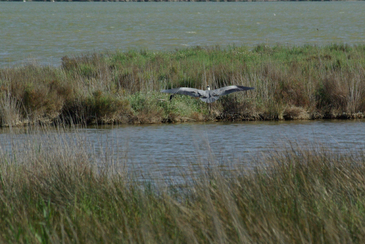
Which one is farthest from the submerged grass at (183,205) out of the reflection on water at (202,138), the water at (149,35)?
the water at (149,35)

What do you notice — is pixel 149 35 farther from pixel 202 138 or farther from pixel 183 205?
pixel 183 205

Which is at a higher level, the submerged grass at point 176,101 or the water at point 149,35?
the submerged grass at point 176,101

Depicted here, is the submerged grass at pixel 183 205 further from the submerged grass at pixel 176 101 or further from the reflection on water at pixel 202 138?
the submerged grass at pixel 176 101

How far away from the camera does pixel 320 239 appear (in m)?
4.09

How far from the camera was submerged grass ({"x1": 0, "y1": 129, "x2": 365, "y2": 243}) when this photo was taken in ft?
13.5

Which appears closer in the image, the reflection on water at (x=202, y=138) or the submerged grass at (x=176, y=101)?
the reflection on water at (x=202, y=138)

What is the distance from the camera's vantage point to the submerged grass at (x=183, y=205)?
411cm

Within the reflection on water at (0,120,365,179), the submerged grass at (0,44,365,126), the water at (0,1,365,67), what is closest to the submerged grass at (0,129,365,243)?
the reflection on water at (0,120,365,179)

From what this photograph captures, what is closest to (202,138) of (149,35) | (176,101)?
(176,101)

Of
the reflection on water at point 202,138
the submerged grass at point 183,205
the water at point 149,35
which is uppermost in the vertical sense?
the submerged grass at point 183,205

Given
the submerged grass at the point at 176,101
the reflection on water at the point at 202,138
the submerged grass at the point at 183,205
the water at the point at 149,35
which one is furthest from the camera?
the water at the point at 149,35

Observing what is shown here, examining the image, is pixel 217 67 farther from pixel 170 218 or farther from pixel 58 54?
pixel 58 54

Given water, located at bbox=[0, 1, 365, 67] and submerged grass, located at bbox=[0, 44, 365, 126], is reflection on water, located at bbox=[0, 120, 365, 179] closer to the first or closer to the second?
submerged grass, located at bbox=[0, 44, 365, 126]

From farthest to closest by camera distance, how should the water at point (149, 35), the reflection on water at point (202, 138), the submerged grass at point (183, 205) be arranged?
the water at point (149, 35) < the reflection on water at point (202, 138) < the submerged grass at point (183, 205)
